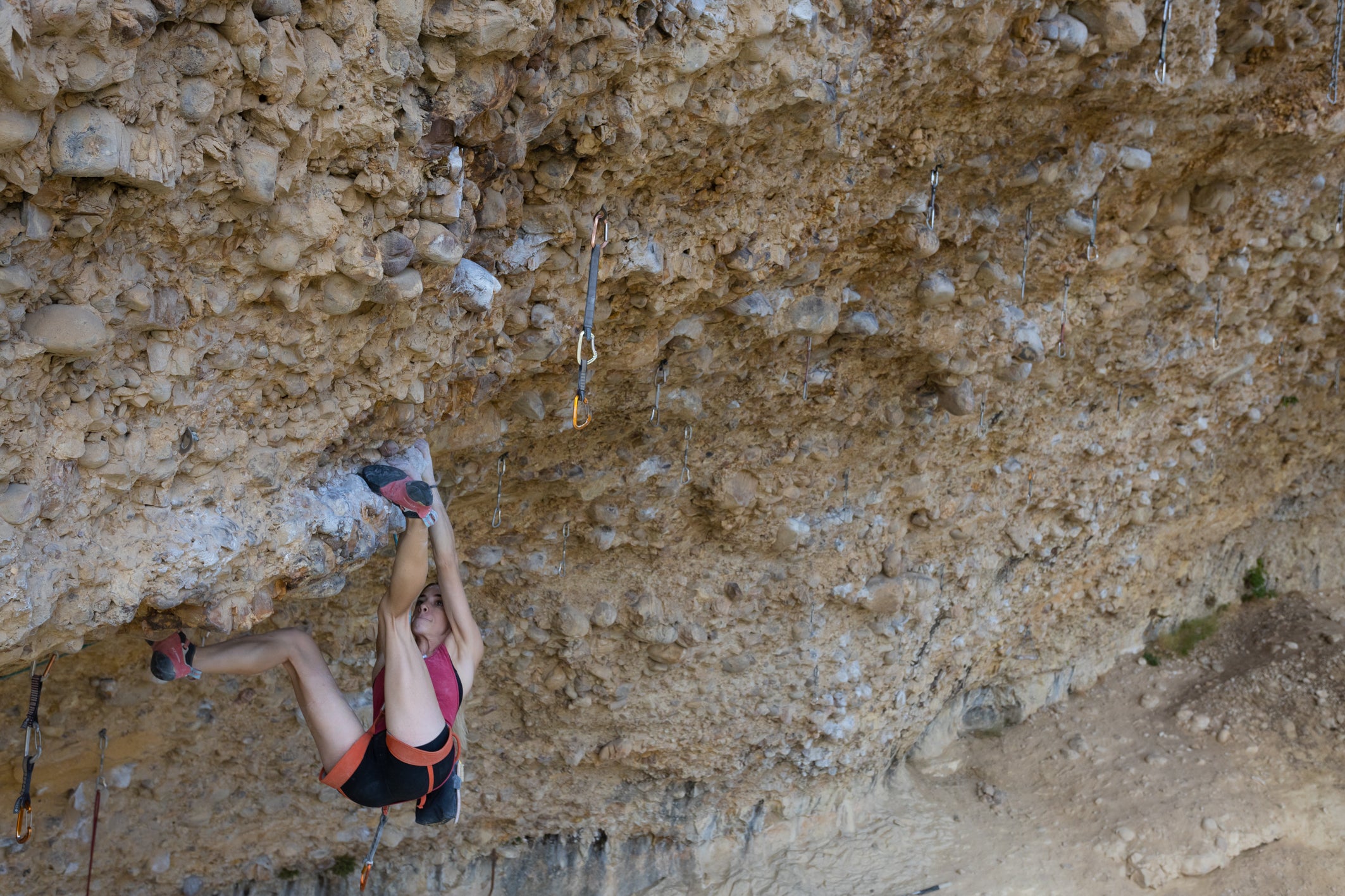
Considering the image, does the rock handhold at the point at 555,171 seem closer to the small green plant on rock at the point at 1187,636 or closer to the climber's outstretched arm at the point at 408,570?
the climber's outstretched arm at the point at 408,570

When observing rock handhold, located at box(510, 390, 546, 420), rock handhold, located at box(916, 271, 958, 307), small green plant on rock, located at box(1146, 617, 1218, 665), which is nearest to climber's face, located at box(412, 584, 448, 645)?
rock handhold, located at box(510, 390, 546, 420)

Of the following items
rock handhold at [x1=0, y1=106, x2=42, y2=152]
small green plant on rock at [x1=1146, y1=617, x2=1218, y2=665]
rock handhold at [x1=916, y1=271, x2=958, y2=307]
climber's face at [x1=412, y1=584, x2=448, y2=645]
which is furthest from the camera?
small green plant on rock at [x1=1146, y1=617, x2=1218, y2=665]

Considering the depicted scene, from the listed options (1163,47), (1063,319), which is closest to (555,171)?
(1163,47)

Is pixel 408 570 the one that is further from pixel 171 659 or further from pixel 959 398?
pixel 959 398

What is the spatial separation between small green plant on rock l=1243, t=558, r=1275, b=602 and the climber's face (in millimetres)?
5485

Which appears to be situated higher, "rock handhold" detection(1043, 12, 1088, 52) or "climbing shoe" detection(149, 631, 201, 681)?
"rock handhold" detection(1043, 12, 1088, 52)

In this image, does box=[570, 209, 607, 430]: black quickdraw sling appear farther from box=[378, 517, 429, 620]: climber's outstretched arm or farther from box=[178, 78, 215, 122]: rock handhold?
box=[178, 78, 215, 122]: rock handhold

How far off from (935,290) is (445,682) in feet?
7.14

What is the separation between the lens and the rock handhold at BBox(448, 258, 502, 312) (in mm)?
2375

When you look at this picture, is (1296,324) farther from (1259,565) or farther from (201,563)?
(201,563)

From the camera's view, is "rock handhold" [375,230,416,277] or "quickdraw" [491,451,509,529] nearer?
"rock handhold" [375,230,416,277]

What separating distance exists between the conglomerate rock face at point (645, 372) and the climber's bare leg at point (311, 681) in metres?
0.28

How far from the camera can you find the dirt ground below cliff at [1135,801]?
493cm

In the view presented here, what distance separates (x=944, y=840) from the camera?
16.9 feet
